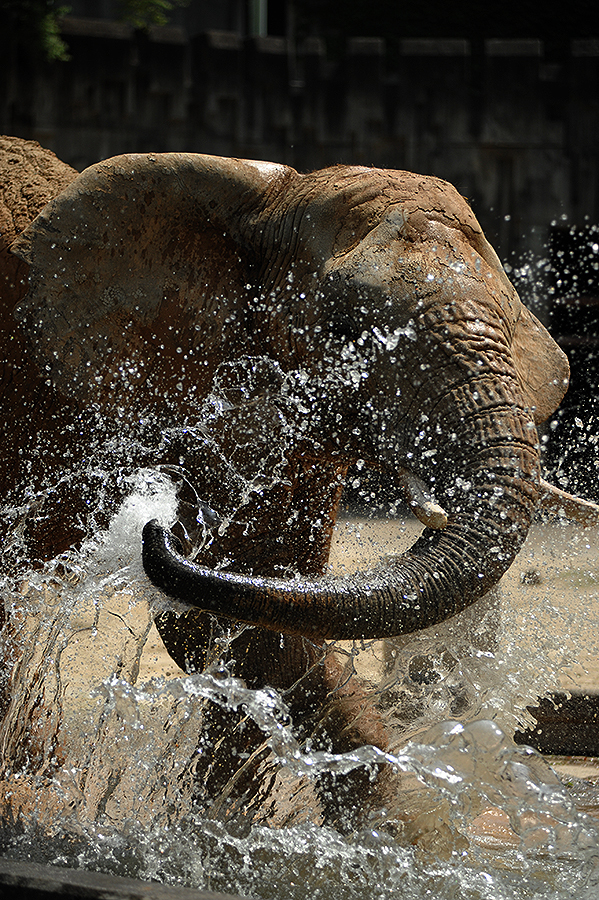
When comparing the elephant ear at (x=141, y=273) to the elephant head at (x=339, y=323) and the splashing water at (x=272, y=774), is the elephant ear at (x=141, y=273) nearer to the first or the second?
the elephant head at (x=339, y=323)

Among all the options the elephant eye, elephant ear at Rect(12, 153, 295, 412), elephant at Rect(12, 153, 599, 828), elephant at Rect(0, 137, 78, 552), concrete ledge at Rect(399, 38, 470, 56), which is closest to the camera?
elephant at Rect(12, 153, 599, 828)

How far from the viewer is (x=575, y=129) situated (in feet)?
42.0

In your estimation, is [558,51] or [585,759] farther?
[558,51]

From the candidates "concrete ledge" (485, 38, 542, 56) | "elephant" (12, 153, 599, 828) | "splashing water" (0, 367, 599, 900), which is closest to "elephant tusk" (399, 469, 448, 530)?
"elephant" (12, 153, 599, 828)

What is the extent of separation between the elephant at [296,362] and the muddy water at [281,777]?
6.6 inches

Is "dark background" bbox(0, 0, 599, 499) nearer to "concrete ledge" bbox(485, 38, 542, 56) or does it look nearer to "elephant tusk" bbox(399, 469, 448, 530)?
"concrete ledge" bbox(485, 38, 542, 56)

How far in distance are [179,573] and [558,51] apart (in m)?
14.2

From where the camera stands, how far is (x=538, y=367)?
2.86 meters

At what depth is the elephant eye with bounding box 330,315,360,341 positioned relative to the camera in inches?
104

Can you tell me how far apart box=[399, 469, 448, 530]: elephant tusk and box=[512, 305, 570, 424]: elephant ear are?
487 millimetres

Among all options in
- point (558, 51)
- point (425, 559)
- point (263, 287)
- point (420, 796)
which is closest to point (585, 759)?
point (420, 796)

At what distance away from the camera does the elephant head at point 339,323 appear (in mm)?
2367

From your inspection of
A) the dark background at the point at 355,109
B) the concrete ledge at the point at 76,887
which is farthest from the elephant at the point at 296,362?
the dark background at the point at 355,109

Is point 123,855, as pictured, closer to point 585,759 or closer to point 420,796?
point 420,796
